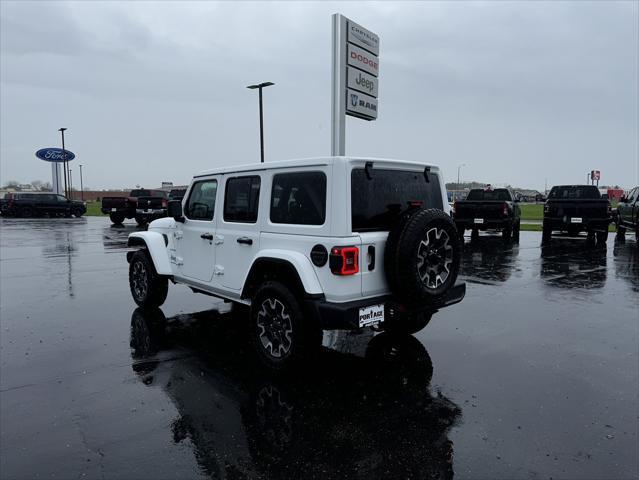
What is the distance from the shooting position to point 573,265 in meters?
11.2

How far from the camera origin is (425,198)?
5020mm

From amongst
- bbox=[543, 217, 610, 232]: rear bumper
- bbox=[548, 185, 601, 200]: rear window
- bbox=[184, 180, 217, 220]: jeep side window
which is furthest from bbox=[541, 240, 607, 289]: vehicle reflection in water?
bbox=[184, 180, 217, 220]: jeep side window

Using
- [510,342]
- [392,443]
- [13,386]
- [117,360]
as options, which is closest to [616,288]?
[510,342]

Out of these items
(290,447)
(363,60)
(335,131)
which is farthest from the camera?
(363,60)

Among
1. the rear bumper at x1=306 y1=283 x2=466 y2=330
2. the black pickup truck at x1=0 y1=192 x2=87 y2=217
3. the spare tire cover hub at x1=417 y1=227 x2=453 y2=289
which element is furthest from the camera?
the black pickup truck at x1=0 y1=192 x2=87 y2=217

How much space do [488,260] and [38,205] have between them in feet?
113

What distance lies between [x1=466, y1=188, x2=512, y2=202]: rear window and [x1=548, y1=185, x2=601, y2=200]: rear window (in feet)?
5.11

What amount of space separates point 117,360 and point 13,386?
3.04 ft

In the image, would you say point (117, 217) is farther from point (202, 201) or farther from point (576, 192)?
point (202, 201)

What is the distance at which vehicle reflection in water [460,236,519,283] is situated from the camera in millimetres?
9859

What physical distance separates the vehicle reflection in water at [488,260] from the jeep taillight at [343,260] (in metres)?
5.87

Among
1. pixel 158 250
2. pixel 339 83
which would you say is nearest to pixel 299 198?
pixel 158 250

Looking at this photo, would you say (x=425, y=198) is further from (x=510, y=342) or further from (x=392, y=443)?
(x=392, y=443)

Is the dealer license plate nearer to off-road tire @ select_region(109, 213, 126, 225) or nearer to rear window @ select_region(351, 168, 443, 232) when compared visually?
rear window @ select_region(351, 168, 443, 232)
